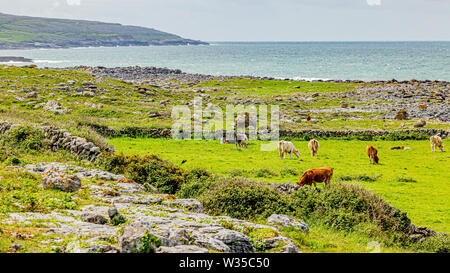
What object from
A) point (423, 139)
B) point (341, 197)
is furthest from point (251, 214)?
point (423, 139)

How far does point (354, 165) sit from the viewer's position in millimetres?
35875

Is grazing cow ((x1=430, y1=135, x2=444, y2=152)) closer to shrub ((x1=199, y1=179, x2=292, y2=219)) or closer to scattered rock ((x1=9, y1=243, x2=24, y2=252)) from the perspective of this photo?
shrub ((x1=199, y1=179, x2=292, y2=219))

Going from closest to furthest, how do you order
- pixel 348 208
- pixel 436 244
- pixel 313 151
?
pixel 436 244
pixel 348 208
pixel 313 151

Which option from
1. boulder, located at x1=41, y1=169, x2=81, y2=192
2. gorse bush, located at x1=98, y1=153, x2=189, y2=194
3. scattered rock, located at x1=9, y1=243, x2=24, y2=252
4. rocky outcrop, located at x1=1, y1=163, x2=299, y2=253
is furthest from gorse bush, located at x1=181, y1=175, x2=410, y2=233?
scattered rock, located at x1=9, y1=243, x2=24, y2=252

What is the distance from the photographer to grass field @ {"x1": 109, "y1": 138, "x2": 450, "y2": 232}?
24.4 metres

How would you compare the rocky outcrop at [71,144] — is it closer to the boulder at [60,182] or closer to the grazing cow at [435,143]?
the boulder at [60,182]

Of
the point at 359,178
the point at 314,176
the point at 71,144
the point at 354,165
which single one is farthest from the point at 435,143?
the point at 71,144

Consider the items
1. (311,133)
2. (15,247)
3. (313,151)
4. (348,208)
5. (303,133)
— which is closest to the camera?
(15,247)

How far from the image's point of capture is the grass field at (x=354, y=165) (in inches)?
960

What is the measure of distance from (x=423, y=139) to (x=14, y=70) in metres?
76.8

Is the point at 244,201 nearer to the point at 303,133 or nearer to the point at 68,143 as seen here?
the point at 68,143

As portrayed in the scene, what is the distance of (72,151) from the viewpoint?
2438cm

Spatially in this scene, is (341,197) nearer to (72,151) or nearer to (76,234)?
(76,234)

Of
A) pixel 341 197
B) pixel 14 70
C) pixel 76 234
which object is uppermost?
pixel 14 70
